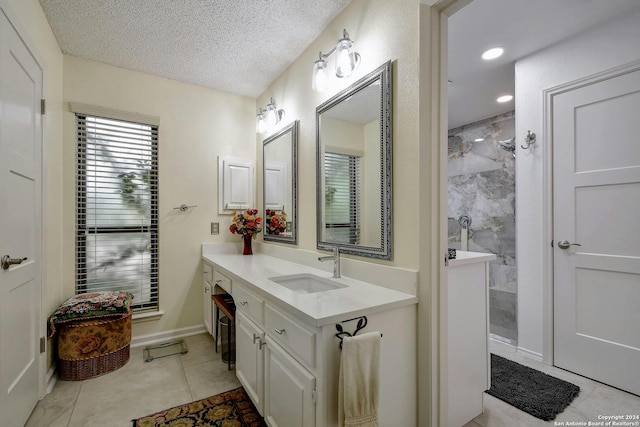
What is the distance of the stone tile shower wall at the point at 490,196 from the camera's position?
3549mm

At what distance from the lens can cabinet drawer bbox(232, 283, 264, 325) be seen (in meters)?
1.60

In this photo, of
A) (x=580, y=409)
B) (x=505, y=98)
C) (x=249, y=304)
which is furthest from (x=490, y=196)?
(x=249, y=304)

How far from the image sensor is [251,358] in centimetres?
171

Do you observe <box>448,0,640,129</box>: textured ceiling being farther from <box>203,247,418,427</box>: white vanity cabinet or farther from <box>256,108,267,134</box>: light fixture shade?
<box>203,247,418,427</box>: white vanity cabinet

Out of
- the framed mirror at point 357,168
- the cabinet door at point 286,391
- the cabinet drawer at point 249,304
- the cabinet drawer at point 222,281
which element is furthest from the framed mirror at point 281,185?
the cabinet door at point 286,391

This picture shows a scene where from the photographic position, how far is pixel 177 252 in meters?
2.92

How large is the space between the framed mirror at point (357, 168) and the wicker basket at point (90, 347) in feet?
5.62

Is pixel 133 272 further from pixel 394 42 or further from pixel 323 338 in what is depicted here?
pixel 394 42

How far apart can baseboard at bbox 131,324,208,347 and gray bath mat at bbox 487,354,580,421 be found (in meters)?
2.56

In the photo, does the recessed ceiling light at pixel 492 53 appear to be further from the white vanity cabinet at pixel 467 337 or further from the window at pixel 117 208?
the window at pixel 117 208

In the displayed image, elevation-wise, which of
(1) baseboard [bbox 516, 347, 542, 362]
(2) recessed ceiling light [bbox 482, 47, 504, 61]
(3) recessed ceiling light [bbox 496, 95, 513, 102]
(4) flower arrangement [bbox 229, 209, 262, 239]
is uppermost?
(2) recessed ceiling light [bbox 482, 47, 504, 61]

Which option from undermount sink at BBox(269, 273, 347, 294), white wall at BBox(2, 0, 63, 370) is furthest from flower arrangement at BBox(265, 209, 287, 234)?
white wall at BBox(2, 0, 63, 370)

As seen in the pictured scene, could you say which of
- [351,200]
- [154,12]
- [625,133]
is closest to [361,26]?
[351,200]

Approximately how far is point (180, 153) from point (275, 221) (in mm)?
1174
